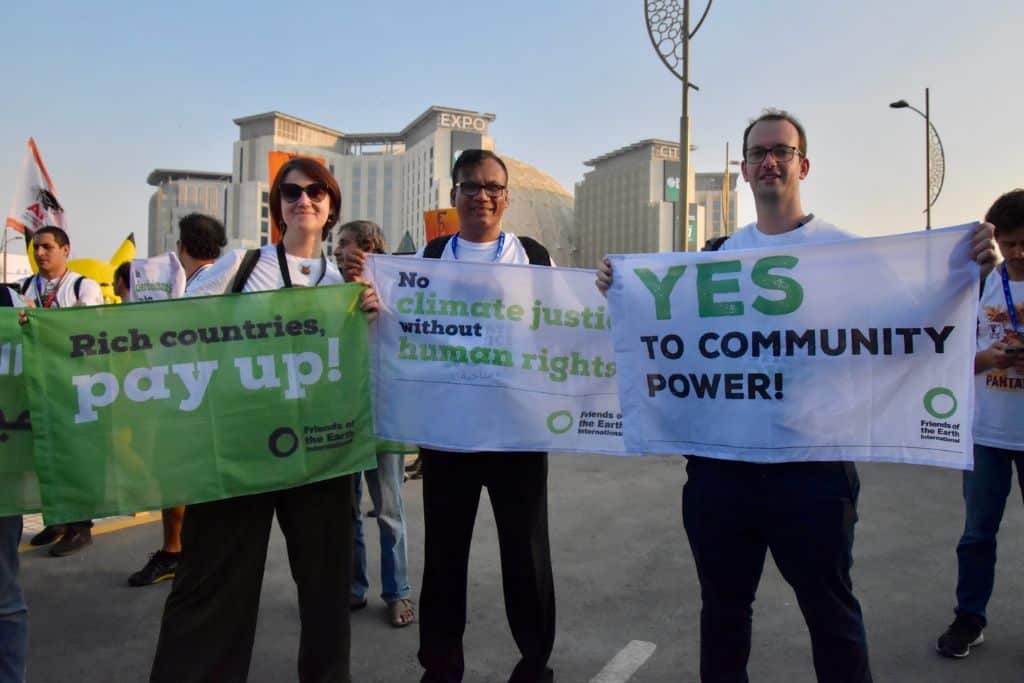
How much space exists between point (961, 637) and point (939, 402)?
5.28ft

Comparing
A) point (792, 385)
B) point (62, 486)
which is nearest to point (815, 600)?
point (792, 385)

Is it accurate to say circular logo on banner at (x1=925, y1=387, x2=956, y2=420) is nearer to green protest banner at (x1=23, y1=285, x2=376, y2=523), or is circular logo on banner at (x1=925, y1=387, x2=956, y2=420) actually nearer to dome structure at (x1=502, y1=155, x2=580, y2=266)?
green protest banner at (x1=23, y1=285, x2=376, y2=523)

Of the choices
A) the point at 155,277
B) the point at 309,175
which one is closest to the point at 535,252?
the point at 309,175

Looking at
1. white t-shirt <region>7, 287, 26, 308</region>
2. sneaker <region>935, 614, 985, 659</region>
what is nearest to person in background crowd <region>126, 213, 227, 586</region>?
white t-shirt <region>7, 287, 26, 308</region>

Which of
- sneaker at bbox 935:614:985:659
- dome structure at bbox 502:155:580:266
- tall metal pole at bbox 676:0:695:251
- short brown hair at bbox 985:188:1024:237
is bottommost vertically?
sneaker at bbox 935:614:985:659

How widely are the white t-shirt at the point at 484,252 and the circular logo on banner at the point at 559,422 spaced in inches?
26.6

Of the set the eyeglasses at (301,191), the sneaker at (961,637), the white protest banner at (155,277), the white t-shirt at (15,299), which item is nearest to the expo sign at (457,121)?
the white protest banner at (155,277)

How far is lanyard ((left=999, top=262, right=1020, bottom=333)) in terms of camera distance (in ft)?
10.1

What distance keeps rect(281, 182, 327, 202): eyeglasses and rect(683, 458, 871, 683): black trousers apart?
1705 millimetres

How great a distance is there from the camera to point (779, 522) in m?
2.21

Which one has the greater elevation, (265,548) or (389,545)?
(265,548)

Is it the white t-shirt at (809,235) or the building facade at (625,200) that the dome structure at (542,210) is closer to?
the building facade at (625,200)

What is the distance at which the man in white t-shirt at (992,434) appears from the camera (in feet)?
10.3

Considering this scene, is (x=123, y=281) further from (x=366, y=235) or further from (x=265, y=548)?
(x=265, y=548)
